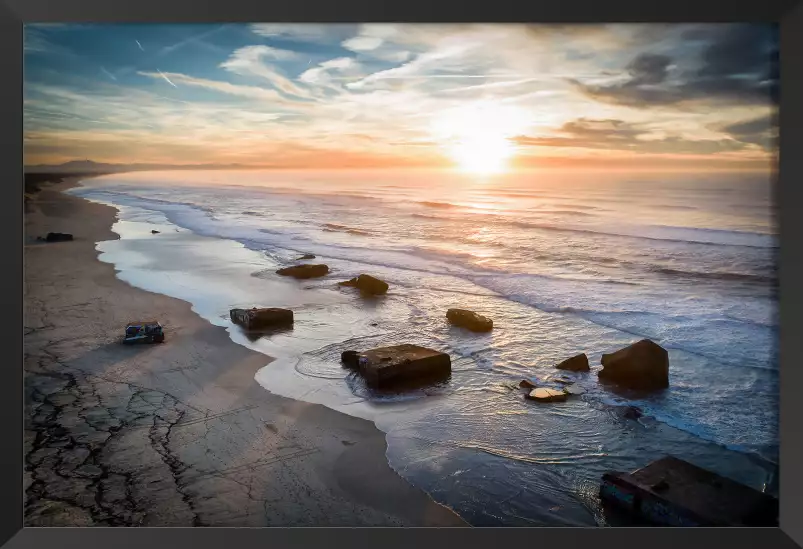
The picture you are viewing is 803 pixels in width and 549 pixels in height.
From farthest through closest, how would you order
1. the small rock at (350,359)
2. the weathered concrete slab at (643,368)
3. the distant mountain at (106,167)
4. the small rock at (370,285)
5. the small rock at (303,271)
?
the small rock at (303,271), the small rock at (370,285), the distant mountain at (106,167), the small rock at (350,359), the weathered concrete slab at (643,368)

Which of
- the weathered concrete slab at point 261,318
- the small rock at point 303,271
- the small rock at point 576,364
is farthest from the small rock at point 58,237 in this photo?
the small rock at point 576,364

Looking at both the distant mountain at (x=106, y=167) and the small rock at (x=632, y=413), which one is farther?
the distant mountain at (x=106, y=167)

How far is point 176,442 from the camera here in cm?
247

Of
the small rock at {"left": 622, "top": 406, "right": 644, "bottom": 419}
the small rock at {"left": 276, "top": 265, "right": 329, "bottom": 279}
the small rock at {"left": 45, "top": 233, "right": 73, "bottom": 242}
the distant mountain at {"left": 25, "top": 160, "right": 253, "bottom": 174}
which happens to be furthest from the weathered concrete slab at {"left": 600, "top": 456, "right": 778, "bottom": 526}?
the small rock at {"left": 45, "top": 233, "right": 73, "bottom": 242}

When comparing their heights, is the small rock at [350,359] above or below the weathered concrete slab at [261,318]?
below

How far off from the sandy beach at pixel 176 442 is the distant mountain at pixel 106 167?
0.71 feet

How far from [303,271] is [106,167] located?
5.32 ft

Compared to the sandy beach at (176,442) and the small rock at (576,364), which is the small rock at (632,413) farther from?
the sandy beach at (176,442)

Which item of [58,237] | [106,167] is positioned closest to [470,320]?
[106,167]

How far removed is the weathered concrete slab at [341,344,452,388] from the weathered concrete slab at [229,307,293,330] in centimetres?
67

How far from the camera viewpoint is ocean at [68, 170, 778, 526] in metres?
2.47

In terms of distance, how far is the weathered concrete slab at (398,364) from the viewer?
289 centimetres

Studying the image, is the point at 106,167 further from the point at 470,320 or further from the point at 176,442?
the point at 470,320
